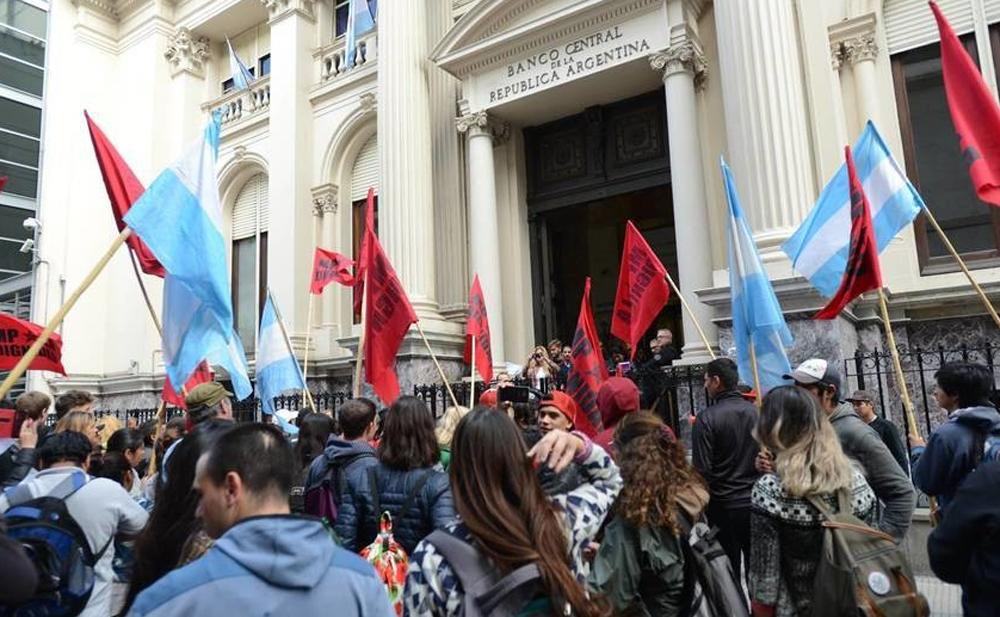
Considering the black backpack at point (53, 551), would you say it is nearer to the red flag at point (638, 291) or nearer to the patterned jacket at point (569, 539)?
the patterned jacket at point (569, 539)

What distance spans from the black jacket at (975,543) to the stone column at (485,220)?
352 inches

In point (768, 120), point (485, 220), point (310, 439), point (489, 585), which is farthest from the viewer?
point (485, 220)

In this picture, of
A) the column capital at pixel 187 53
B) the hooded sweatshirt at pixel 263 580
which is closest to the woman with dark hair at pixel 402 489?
the hooded sweatshirt at pixel 263 580

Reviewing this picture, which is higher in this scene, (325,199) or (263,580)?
(325,199)

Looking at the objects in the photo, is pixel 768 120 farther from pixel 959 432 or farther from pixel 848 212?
pixel 959 432

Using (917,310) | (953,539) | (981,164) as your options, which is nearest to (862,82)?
(917,310)

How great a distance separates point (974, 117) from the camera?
447 centimetres

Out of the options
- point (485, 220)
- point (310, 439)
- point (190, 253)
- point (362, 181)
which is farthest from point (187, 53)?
point (310, 439)

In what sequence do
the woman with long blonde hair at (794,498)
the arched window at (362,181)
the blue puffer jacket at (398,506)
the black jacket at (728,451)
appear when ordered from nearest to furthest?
the woman with long blonde hair at (794,498), the blue puffer jacket at (398,506), the black jacket at (728,451), the arched window at (362,181)

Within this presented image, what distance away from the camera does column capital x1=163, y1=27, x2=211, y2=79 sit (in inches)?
710

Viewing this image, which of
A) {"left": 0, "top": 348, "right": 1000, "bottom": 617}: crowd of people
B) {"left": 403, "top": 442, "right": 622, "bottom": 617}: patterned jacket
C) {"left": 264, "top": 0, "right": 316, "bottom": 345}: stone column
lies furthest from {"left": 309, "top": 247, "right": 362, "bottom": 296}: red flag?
{"left": 403, "top": 442, "right": 622, "bottom": 617}: patterned jacket

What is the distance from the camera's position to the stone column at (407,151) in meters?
11.8

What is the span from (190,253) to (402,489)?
8.87 feet

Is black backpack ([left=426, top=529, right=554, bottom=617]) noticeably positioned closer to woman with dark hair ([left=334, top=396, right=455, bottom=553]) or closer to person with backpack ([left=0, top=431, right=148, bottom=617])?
woman with dark hair ([left=334, top=396, right=455, bottom=553])
